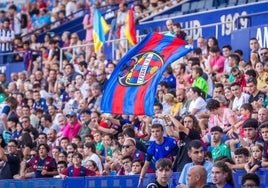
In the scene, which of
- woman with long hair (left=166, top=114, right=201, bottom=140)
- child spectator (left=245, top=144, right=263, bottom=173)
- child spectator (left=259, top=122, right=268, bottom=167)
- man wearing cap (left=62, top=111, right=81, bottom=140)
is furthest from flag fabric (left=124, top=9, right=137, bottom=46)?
child spectator (left=245, top=144, right=263, bottom=173)

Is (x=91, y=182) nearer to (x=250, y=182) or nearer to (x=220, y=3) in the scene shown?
(x=250, y=182)

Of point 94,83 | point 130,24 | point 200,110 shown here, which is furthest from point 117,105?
point 130,24

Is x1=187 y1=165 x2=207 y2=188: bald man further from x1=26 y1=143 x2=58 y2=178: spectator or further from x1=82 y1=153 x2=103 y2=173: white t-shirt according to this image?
x1=26 y1=143 x2=58 y2=178: spectator

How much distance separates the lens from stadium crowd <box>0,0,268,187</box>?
18000 mm

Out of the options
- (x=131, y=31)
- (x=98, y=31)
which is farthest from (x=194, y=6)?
(x=131, y=31)

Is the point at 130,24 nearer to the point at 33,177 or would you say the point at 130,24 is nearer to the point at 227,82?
the point at 227,82

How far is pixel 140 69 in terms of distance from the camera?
797 inches

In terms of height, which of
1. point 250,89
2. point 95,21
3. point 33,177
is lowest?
point 33,177

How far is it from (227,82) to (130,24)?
6.09 metres

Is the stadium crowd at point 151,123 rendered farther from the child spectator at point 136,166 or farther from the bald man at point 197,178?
the bald man at point 197,178

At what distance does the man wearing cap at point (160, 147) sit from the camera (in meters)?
18.3

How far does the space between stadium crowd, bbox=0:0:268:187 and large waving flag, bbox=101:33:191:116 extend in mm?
393

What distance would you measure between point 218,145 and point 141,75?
2415 mm

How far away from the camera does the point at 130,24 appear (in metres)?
28.0
